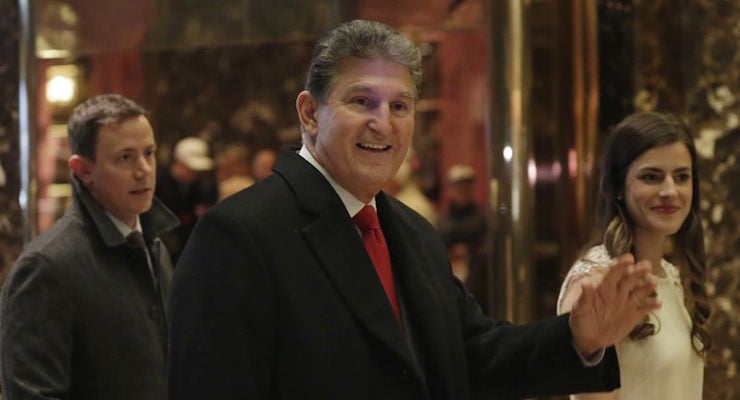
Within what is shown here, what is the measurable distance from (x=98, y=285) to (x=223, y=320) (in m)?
1.25

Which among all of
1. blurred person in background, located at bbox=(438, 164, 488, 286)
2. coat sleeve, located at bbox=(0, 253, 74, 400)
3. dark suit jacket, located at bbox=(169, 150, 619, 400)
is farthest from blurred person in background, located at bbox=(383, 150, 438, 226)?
dark suit jacket, located at bbox=(169, 150, 619, 400)

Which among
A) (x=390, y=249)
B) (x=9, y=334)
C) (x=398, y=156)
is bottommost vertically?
(x=9, y=334)

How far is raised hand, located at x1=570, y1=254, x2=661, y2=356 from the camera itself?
233cm

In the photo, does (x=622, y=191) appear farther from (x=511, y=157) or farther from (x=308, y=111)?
(x=511, y=157)

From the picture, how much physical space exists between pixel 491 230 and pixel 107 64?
2121 mm

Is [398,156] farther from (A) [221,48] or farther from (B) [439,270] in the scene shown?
(A) [221,48]

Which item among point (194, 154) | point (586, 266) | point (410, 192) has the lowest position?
point (586, 266)

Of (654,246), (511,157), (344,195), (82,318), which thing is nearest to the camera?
(344,195)

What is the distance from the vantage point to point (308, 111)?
2525 mm

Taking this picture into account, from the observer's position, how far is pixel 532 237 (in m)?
5.57

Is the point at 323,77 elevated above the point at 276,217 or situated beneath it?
elevated above

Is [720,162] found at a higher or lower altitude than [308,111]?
lower

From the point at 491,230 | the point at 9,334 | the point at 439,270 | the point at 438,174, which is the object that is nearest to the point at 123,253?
the point at 9,334


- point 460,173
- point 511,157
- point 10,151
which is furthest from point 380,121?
Result: point 10,151
